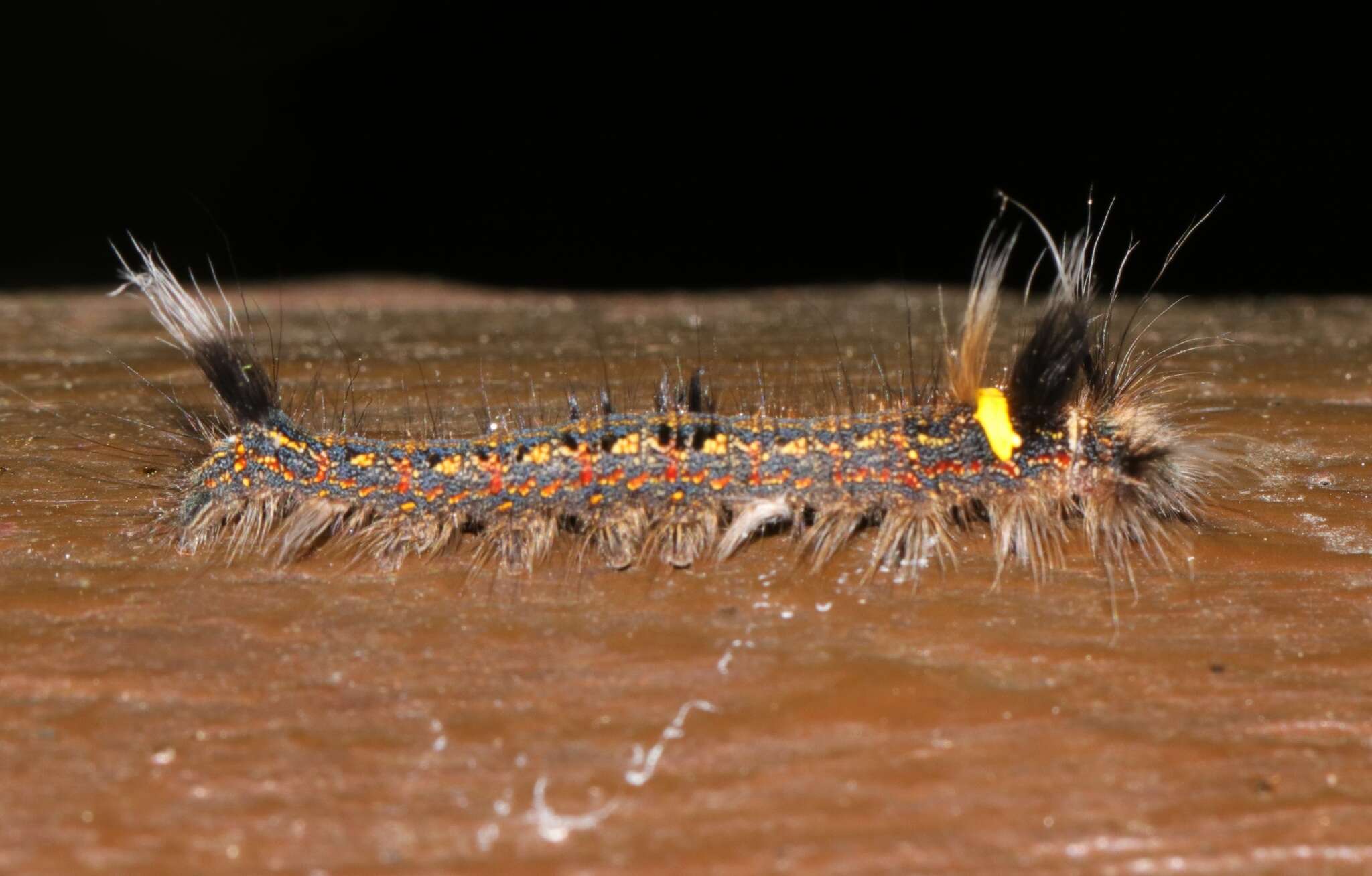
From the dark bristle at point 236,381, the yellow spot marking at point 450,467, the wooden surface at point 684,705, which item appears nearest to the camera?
the wooden surface at point 684,705

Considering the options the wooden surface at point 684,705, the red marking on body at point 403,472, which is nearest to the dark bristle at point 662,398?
the wooden surface at point 684,705

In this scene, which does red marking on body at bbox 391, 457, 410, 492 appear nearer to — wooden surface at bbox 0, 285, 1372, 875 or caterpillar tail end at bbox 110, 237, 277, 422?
wooden surface at bbox 0, 285, 1372, 875

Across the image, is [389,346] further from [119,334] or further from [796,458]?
[796,458]

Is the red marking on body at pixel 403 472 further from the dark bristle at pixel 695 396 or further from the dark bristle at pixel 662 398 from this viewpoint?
the dark bristle at pixel 695 396

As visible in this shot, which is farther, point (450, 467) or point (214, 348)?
point (214, 348)

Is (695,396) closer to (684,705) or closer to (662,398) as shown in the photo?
(662,398)

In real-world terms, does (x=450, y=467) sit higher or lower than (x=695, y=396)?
lower

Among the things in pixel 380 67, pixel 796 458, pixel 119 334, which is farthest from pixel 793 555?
pixel 380 67

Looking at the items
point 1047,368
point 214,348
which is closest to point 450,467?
point 214,348
